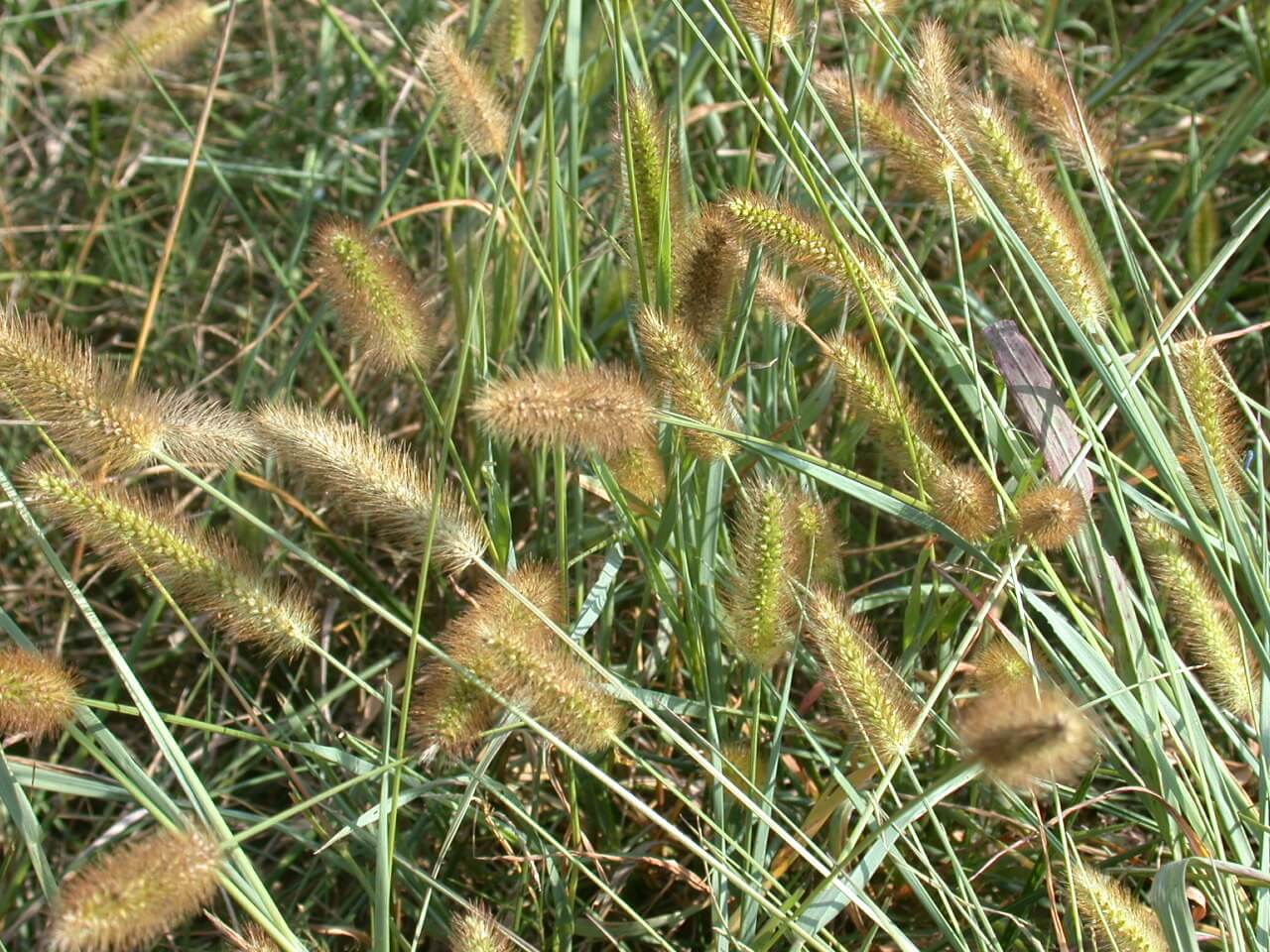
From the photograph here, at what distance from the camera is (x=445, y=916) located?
5.86 feet

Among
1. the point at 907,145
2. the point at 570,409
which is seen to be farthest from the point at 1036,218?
the point at 570,409

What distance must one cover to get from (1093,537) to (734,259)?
524mm

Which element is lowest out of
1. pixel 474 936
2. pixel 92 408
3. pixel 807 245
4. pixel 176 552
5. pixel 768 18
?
pixel 474 936

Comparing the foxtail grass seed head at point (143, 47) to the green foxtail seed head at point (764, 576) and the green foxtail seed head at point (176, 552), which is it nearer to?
the green foxtail seed head at point (176, 552)

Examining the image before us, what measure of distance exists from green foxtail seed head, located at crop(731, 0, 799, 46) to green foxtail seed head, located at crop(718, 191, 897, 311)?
234 millimetres

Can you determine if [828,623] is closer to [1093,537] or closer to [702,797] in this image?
[1093,537]

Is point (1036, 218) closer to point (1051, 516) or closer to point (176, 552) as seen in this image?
point (1051, 516)

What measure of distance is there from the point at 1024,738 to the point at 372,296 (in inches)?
35.5

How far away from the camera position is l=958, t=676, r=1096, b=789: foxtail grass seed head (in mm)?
1001

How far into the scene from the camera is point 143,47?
6.61 feet

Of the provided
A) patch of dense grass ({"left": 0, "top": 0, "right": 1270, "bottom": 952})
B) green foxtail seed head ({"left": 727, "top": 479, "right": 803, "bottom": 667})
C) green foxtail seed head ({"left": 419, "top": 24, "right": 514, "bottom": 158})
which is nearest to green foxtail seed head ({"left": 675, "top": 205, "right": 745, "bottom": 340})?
patch of dense grass ({"left": 0, "top": 0, "right": 1270, "bottom": 952})

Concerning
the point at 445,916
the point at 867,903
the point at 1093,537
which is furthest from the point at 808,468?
the point at 445,916

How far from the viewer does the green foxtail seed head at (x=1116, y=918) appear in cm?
127

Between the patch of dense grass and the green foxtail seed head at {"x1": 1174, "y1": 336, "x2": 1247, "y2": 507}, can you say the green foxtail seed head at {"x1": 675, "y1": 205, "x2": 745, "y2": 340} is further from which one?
the green foxtail seed head at {"x1": 1174, "y1": 336, "x2": 1247, "y2": 507}
